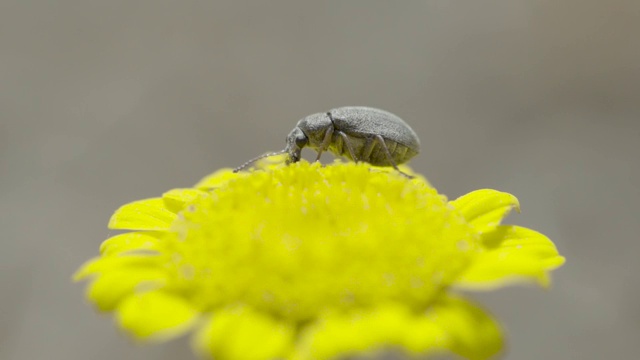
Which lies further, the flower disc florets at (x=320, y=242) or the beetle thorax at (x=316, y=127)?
the beetle thorax at (x=316, y=127)

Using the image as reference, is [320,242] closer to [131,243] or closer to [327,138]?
[131,243]

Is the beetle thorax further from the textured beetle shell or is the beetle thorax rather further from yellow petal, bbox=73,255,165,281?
yellow petal, bbox=73,255,165,281

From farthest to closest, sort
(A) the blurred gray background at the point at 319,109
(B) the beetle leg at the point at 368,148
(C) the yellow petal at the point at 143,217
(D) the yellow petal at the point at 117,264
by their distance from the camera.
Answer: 1. (A) the blurred gray background at the point at 319,109
2. (B) the beetle leg at the point at 368,148
3. (C) the yellow petal at the point at 143,217
4. (D) the yellow petal at the point at 117,264

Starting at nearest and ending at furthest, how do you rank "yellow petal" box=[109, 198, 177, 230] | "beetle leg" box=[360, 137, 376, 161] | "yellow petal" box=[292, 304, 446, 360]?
"yellow petal" box=[292, 304, 446, 360]
"yellow petal" box=[109, 198, 177, 230]
"beetle leg" box=[360, 137, 376, 161]

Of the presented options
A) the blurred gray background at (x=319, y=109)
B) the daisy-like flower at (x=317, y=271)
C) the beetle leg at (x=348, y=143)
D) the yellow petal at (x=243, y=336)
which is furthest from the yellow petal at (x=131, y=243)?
the blurred gray background at (x=319, y=109)

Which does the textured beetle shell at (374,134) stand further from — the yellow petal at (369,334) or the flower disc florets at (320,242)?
the yellow petal at (369,334)

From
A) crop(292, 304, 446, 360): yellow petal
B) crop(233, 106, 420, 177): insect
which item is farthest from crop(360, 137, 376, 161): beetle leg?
crop(292, 304, 446, 360): yellow petal
